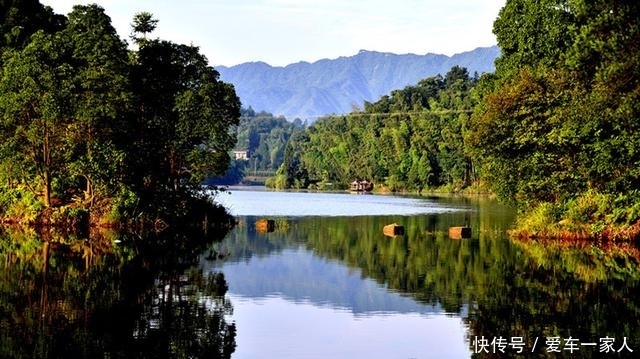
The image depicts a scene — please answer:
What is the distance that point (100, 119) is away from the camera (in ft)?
142

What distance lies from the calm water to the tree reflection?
0.17 feet

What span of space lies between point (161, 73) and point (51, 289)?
1032 inches

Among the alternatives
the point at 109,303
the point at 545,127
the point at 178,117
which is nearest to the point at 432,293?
the point at 109,303

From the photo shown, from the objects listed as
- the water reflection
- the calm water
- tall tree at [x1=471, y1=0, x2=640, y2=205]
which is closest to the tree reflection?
the calm water

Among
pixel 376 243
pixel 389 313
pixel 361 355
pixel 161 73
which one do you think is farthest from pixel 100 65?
pixel 361 355

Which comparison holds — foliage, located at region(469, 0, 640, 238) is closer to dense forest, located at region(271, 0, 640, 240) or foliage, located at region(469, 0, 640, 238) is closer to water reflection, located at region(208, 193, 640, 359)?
dense forest, located at region(271, 0, 640, 240)

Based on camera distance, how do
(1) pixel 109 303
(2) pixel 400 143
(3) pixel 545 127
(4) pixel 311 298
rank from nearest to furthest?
(1) pixel 109 303 < (4) pixel 311 298 < (3) pixel 545 127 < (2) pixel 400 143

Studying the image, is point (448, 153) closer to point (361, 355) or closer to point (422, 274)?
point (422, 274)

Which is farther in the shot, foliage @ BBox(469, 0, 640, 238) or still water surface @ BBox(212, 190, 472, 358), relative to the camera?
foliage @ BBox(469, 0, 640, 238)

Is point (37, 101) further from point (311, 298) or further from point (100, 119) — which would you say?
point (311, 298)

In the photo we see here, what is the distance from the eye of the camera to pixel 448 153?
12450 centimetres

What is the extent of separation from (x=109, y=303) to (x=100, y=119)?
73.4ft

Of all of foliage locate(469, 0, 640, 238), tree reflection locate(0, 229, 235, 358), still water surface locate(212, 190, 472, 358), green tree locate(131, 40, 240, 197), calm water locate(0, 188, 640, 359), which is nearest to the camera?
tree reflection locate(0, 229, 235, 358)

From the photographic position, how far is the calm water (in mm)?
18016
